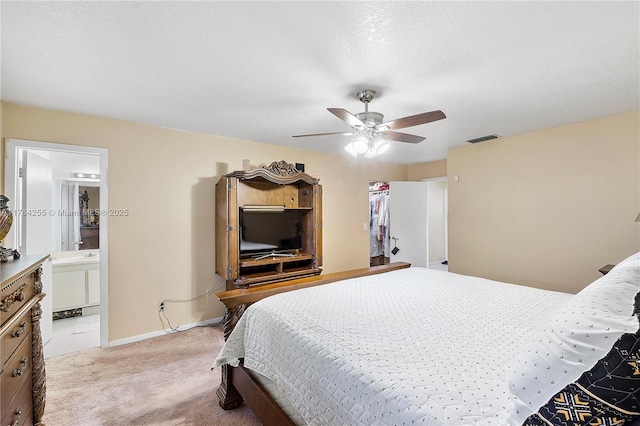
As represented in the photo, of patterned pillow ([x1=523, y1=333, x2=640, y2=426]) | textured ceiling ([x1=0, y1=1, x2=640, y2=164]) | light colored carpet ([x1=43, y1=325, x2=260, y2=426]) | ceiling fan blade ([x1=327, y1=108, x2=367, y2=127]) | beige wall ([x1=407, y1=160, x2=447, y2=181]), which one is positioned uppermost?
textured ceiling ([x1=0, y1=1, x2=640, y2=164])

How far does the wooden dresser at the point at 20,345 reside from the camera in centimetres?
109

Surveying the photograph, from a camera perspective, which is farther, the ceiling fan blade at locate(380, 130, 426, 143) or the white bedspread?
the ceiling fan blade at locate(380, 130, 426, 143)

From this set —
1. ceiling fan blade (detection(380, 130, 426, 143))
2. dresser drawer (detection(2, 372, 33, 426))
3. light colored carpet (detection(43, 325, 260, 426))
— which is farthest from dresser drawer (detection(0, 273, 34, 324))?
ceiling fan blade (detection(380, 130, 426, 143))

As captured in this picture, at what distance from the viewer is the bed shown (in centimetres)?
68

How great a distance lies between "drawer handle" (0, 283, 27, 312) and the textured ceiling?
1311 mm

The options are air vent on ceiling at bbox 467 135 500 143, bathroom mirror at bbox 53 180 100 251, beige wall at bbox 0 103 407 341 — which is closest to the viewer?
beige wall at bbox 0 103 407 341

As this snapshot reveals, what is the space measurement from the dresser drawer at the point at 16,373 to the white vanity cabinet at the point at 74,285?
2612 millimetres

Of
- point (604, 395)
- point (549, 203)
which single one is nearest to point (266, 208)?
point (604, 395)

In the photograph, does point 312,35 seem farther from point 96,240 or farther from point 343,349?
point 96,240

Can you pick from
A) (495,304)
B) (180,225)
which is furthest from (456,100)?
(180,225)

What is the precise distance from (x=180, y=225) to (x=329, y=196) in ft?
7.14

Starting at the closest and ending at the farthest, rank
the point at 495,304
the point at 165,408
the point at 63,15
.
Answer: the point at 63,15
the point at 495,304
the point at 165,408

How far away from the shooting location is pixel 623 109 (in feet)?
8.49

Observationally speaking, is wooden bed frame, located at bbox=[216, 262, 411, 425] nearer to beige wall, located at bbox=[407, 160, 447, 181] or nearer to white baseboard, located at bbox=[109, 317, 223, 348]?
white baseboard, located at bbox=[109, 317, 223, 348]
